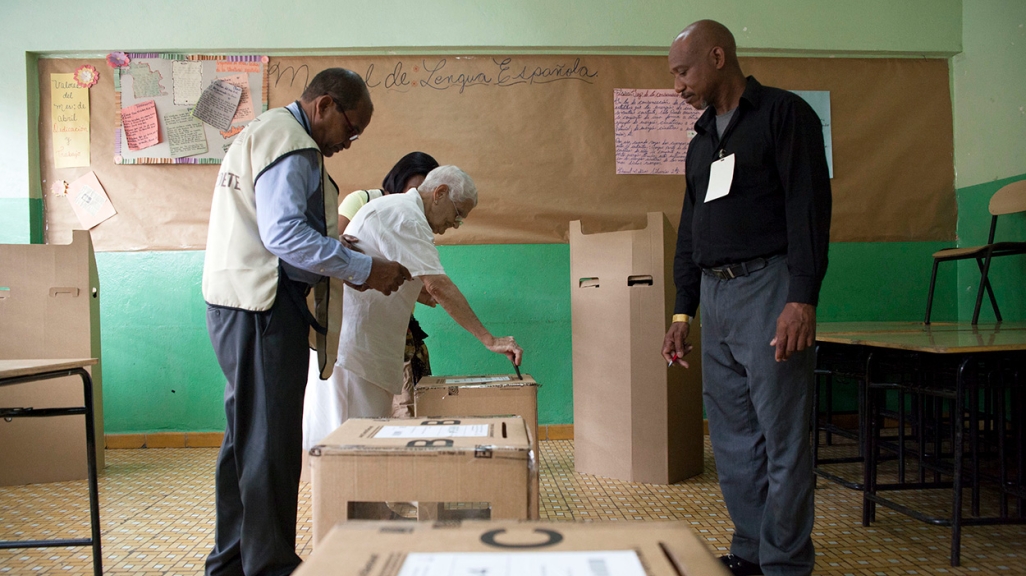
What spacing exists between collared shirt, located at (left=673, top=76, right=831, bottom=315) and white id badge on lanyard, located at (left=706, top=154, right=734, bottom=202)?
0.05 feet

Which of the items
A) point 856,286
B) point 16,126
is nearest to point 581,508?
point 856,286

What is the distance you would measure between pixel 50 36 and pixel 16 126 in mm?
495

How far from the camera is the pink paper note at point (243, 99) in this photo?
3.40m

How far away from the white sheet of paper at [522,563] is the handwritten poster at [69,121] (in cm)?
370

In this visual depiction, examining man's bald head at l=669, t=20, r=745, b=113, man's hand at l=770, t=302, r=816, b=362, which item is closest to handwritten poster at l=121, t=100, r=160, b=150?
man's bald head at l=669, t=20, r=745, b=113

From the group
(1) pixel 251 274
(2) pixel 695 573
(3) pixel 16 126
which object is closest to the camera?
(2) pixel 695 573

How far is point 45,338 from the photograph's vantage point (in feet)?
9.11

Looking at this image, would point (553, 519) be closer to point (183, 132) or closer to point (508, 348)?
point (508, 348)

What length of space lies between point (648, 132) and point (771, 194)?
2134 millimetres

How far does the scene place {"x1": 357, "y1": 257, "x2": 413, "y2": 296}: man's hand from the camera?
152 cm

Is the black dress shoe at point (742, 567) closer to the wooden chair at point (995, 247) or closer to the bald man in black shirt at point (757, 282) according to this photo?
the bald man in black shirt at point (757, 282)

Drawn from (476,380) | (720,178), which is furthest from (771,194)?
(476,380)

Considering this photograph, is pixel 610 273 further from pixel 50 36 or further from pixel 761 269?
pixel 50 36

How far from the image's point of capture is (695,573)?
50cm
